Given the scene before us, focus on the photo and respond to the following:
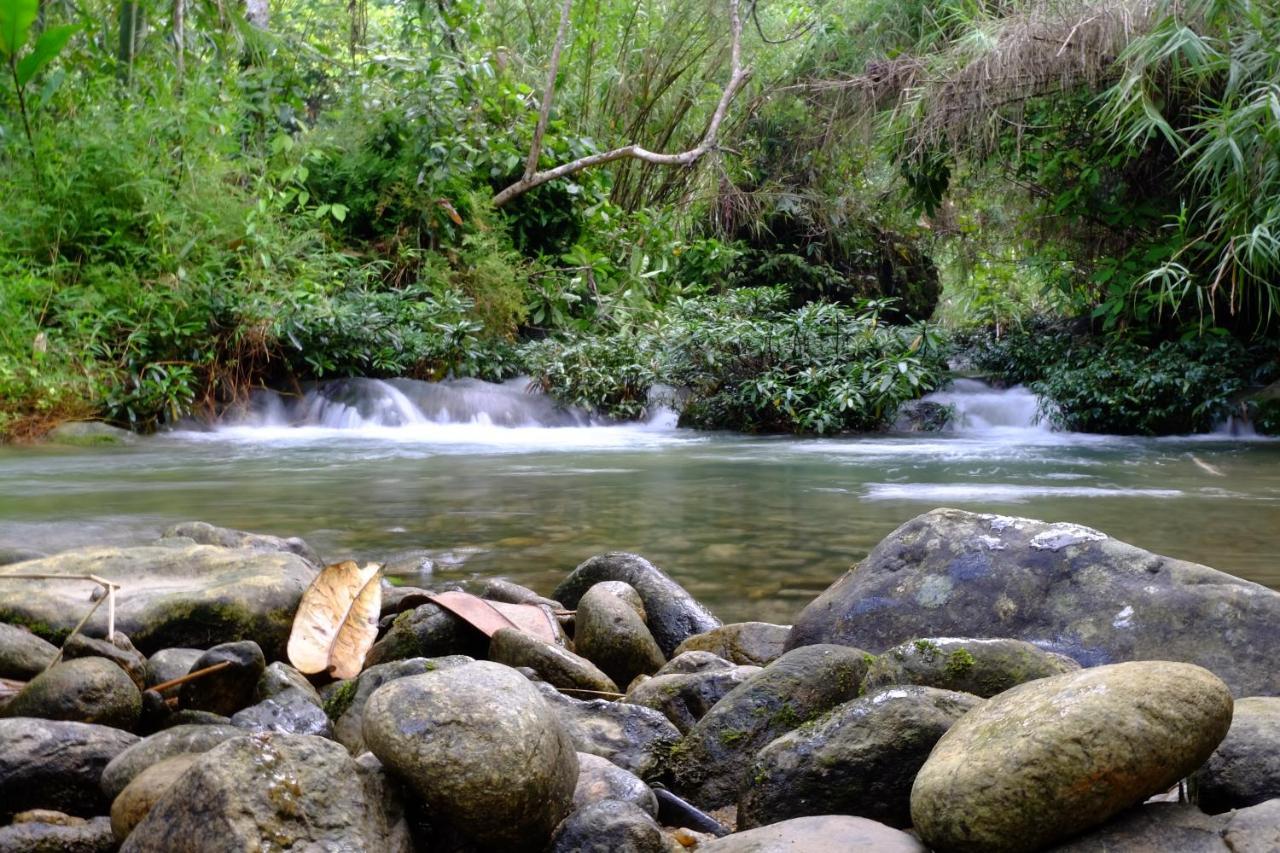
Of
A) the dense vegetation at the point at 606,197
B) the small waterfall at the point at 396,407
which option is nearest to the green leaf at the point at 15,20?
the dense vegetation at the point at 606,197

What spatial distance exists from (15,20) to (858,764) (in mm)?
9747

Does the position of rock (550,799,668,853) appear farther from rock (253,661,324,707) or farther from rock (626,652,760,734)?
rock (253,661,324,707)

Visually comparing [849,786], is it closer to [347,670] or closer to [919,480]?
[347,670]

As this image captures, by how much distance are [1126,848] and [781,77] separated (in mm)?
14209

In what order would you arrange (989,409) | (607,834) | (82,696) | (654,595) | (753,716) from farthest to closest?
1. (989,409)
2. (654,595)
3. (753,716)
4. (82,696)
5. (607,834)

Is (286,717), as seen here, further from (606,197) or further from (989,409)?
(606,197)

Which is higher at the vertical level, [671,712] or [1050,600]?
[1050,600]

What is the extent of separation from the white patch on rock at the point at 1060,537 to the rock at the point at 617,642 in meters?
1.02

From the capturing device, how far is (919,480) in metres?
7.07

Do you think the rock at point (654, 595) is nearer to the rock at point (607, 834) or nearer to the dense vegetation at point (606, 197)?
the rock at point (607, 834)

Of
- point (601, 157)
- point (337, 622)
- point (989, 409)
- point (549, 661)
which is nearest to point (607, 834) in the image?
point (549, 661)

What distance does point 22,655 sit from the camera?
2.33 metres

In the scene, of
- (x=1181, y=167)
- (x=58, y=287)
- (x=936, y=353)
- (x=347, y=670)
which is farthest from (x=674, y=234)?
(x=347, y=670)

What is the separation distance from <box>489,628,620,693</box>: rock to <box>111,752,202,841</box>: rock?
3.15ft
